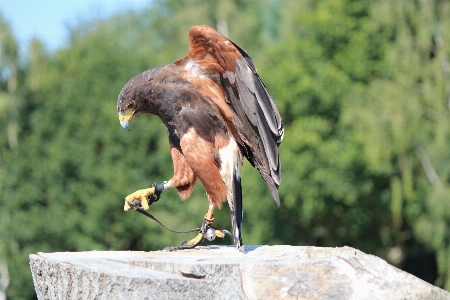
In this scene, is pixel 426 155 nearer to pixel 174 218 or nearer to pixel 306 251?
pixel 174 218

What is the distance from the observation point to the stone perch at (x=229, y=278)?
3.79 m

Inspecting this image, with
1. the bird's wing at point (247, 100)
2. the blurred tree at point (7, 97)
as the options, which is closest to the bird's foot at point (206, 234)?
the bird's wing at point (247, 100)

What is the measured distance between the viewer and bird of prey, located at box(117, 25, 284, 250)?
215 inches

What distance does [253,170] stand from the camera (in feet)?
74.3

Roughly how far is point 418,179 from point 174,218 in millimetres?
8214

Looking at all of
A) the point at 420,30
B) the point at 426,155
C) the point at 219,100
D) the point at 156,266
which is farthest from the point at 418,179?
the point at 156,266

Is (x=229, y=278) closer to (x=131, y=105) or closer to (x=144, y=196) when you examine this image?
(x=144, y=196)

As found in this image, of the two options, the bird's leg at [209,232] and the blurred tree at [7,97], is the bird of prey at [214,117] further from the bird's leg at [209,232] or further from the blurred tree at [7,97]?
the blurred tree at [7,97]

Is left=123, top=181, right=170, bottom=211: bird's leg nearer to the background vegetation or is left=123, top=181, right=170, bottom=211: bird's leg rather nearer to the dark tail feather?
the dark tail feather

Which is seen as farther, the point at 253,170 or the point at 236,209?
the point at 253,170

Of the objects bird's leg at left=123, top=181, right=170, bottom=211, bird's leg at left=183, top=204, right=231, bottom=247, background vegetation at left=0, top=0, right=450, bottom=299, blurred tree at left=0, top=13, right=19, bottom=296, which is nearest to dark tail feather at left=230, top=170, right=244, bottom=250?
bird's leg at left=183, top=204, right=231, bottom=247

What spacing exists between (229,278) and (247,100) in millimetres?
1815

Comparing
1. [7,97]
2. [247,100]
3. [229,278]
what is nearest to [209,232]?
[247,100]

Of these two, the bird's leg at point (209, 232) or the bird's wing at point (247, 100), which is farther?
the bird's leg at point (209, 232)
